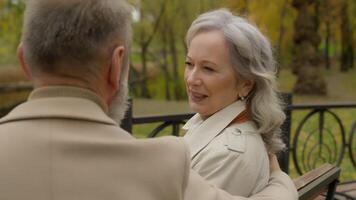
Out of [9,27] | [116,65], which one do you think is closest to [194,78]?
[116,65]

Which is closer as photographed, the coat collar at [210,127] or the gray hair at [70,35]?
the gray hair at [70,35]

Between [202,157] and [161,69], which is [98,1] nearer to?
[202,157]

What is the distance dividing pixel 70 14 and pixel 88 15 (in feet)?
0.13

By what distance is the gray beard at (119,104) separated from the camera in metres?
1.36

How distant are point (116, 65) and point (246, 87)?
93cm

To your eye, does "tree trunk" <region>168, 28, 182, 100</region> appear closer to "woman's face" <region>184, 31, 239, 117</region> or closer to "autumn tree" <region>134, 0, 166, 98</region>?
"autumn tree" <region>134, 0, 166, 98</region>

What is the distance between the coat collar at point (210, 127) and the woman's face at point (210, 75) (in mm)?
40

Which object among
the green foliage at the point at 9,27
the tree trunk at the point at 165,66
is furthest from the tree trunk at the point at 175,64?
the green foliage at the point at 9,27

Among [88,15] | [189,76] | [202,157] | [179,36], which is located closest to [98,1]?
[88,15]

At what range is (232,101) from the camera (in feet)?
6.90

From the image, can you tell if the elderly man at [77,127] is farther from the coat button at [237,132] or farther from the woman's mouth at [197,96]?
the woman's mouth at [197,96]

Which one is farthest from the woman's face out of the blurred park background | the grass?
the blurred park background

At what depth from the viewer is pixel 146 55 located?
18.3 metres

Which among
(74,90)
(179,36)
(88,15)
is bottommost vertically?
(179,36)
